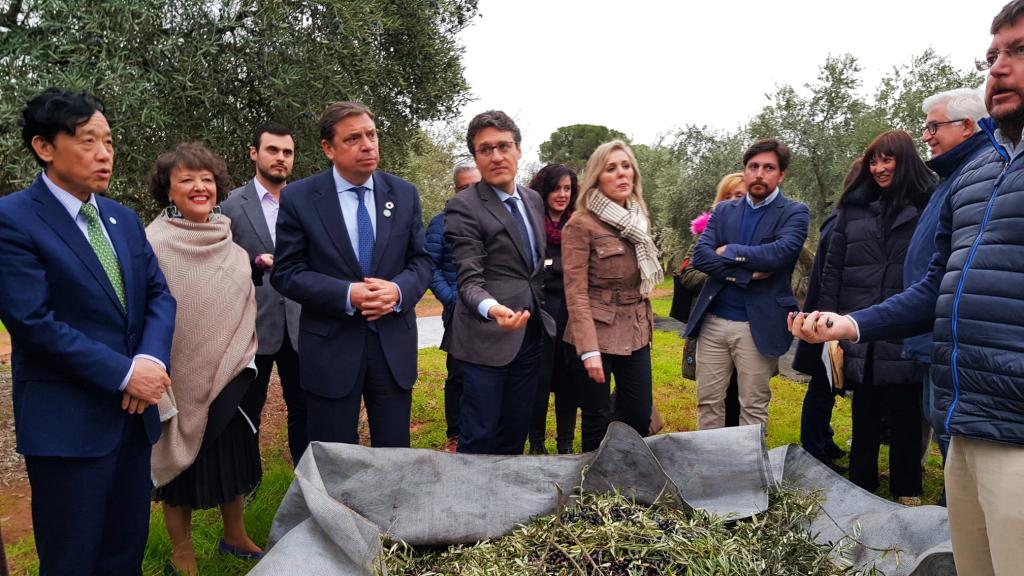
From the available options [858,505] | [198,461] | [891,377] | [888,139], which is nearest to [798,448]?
[858,505]

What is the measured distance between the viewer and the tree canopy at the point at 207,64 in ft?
15.0

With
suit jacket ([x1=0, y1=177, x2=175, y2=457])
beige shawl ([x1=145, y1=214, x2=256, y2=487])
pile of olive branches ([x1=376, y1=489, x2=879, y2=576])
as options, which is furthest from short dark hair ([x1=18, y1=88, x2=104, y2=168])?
pile of olive branches ([x1=376, y1=489, x2=879, y2=576])

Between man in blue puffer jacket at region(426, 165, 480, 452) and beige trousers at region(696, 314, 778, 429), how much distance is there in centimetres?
173

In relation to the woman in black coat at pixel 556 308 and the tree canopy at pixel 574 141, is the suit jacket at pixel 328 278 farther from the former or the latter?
the tree canopy at pixel 574 141

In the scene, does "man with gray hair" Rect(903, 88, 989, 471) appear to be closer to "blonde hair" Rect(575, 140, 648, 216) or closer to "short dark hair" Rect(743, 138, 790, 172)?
"short dark hair" Rect(743, 138, 790, 172)

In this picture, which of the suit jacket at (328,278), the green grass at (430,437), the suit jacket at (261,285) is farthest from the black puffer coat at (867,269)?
the suit jacket at (261,285)

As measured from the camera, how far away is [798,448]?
9.41ft

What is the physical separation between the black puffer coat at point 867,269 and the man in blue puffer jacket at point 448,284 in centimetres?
255

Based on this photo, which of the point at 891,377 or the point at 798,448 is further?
the point at 891,377

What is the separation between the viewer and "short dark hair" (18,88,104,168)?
7.61 feet

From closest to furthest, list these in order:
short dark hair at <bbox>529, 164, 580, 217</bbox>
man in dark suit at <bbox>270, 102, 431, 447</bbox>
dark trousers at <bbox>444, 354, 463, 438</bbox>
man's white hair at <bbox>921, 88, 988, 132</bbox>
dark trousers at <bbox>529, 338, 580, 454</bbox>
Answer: man in dark suit at <bbox>270, 102, 431, 447</bbox> → man's white hair at <bbox>921, 88, 988, 132</bbox> → dark trousers at <bbox>529, 338, 580, 454</bbox> → short dark hair at <bbox>529, 164, 580, 217</bbox> → dark trousers at <bbox>444, 354, 463, 438</bbox>

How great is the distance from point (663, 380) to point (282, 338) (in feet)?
16.0

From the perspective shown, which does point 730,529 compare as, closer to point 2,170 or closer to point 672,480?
point 672,480

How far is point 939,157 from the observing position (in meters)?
2.94
